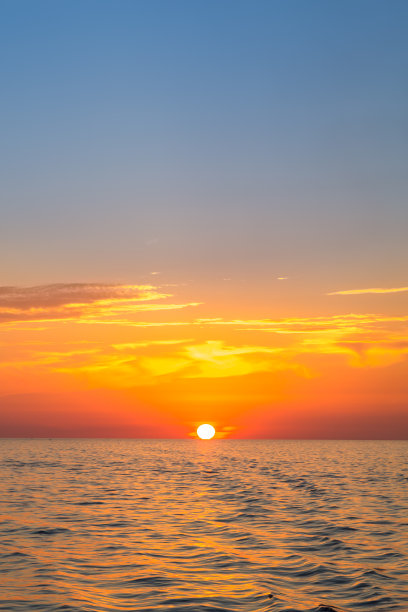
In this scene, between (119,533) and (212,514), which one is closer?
(119,533)

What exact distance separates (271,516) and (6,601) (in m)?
18.8

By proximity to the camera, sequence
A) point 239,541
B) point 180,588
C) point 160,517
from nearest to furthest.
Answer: point 180,588 → point 239,541 → point 160,517

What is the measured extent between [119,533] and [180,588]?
9323mm

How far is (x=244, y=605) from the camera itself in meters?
15.9

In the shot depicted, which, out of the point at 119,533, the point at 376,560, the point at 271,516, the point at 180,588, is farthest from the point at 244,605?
the point at 271,516

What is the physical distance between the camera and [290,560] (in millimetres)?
21609

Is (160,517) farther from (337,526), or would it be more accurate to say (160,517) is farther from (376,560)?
(376,560)

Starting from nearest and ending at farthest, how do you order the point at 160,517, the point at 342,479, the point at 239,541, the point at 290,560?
the point at 290,560 → the point at 239,541 → the point at 160,517 → the point at 342,479

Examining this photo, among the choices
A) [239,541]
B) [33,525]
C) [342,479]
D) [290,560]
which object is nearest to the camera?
[290,560]

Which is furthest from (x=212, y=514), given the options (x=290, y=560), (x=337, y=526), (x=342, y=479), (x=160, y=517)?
(x=342, y=479)

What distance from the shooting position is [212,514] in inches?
1283

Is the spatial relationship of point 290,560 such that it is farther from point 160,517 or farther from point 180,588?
point 160,517

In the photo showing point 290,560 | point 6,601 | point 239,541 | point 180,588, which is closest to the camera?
point 6,601

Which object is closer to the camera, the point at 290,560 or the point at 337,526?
the point at 290,560
